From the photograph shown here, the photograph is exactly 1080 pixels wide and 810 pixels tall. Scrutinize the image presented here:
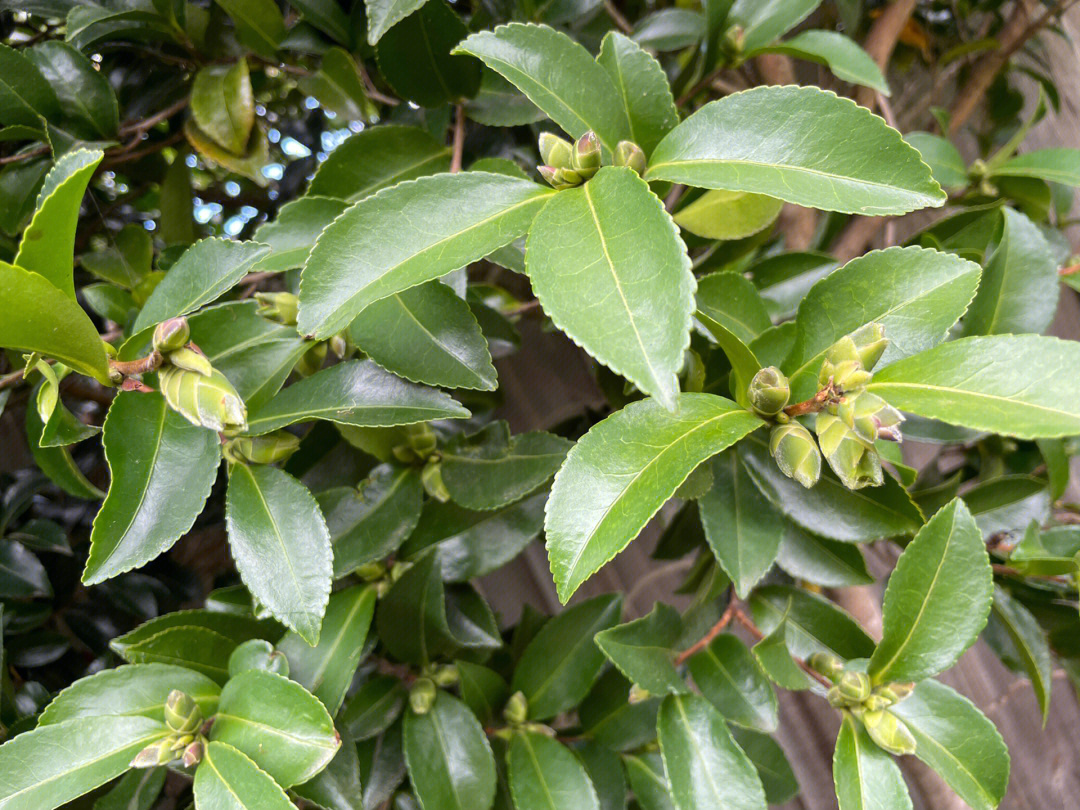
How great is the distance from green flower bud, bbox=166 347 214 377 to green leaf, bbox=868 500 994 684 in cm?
48

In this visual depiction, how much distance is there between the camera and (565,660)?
659 millimetres

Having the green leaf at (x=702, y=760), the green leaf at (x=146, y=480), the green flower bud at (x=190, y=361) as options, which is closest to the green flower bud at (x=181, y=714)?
the green leaf at (x=146, y=480)

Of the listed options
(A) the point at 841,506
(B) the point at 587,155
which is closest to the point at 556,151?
(B) the point at 587,155

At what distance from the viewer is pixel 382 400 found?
479 mm

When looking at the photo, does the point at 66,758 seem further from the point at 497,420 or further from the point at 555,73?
the point at 555,73

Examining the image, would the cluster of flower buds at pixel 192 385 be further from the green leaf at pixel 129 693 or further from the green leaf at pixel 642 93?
the green leaf at pixel 642 93

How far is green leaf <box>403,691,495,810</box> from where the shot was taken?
0.56 meters

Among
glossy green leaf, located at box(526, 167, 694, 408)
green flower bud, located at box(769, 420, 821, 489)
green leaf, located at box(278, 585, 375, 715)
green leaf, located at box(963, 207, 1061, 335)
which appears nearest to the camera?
glossy green leaf, located at box(526, 167, 694, 408)

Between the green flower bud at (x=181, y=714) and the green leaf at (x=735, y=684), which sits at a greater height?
the green flower bud at (x=181, y=714)

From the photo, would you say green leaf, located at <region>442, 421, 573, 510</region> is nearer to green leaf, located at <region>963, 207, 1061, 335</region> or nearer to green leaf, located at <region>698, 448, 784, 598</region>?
green leaf, located at <region>698, 448, 784, 598</region>

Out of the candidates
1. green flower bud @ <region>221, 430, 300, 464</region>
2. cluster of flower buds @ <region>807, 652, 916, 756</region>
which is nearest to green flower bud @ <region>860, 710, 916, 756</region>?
cluster of flower buds @ <region>807, 652, 916, 756</region>

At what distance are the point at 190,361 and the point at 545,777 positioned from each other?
43cm

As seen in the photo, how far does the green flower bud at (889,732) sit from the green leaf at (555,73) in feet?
1.46

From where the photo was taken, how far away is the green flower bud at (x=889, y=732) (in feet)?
1.63
